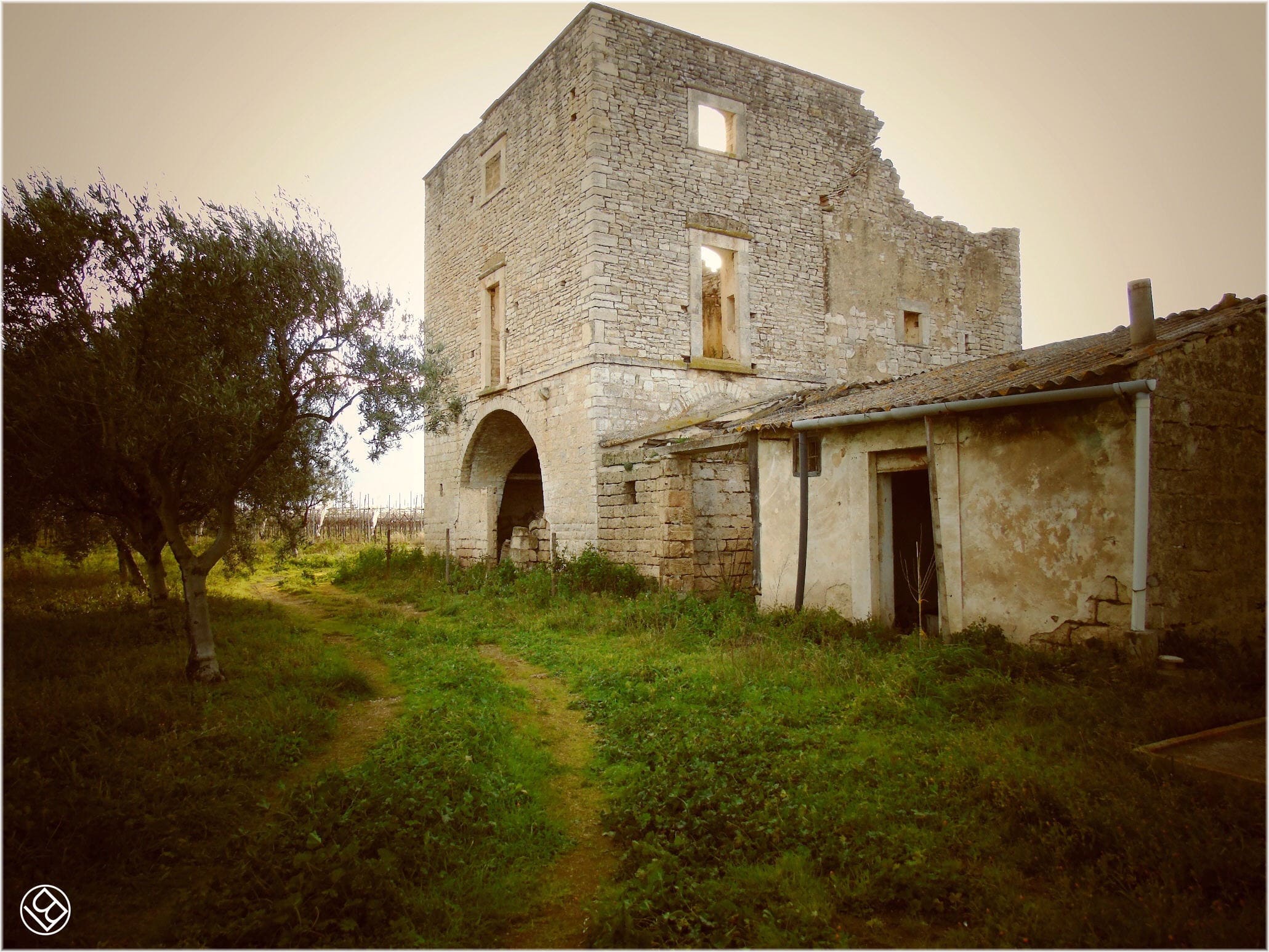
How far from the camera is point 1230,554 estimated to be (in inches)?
254

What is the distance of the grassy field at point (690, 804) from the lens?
313 cm

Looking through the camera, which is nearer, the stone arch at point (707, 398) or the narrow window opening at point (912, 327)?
the stone arch at point (707, 398)

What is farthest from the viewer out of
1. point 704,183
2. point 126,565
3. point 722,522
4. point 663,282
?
point 126,565

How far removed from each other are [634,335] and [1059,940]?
11.3 meters

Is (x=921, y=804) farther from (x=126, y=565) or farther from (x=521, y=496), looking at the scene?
(x=126, y=565)

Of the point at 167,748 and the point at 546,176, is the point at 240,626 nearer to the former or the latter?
the point at 167,748

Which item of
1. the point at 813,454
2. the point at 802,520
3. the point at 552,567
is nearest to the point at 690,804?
the point at 802,520

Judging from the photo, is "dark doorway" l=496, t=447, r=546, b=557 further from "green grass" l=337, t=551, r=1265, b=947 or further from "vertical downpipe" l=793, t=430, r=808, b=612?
"green grass" l=337, t=551, r=1265, b=947

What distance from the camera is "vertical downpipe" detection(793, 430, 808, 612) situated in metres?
8.76

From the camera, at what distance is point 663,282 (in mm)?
13438

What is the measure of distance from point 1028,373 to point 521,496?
1361cm

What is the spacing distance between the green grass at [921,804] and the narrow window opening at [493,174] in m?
13.0

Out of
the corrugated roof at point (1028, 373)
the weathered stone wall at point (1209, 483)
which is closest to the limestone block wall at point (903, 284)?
the corrugated roof at point (1028, 373)

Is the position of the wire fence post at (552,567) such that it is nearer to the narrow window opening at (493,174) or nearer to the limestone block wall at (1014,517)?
the limestone block wall at (1014,517)
